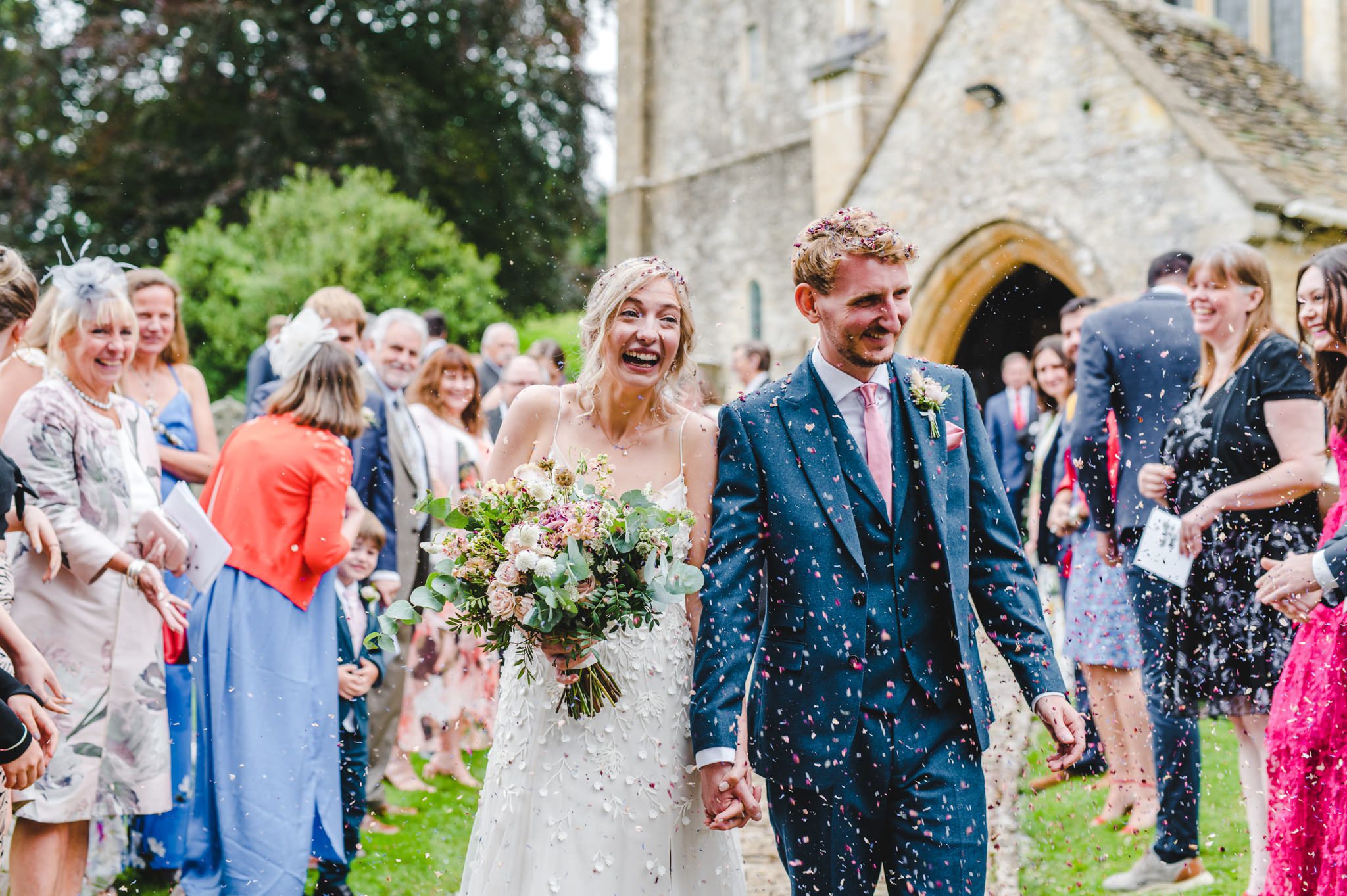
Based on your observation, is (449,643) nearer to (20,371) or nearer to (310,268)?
(20,371)

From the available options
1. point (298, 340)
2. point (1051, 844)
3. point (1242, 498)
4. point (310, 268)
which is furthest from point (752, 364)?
point (310, 268)

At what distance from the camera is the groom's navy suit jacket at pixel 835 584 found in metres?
3.02

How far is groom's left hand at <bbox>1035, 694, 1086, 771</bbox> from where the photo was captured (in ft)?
9.70

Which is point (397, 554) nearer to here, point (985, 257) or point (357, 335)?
point (357, 335)

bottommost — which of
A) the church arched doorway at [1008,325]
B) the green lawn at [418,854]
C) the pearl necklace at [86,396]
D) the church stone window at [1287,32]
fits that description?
the green lawn at [418,854]

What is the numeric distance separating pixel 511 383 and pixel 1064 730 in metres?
5.57

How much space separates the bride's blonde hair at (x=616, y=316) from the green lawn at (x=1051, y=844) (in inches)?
100

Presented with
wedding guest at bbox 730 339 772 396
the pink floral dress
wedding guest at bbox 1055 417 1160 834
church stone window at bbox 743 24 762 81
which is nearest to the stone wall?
wedding guest at bbox 730 339 772 396

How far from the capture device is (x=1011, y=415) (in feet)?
30.9

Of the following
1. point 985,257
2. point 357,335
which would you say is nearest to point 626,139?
point 985,257

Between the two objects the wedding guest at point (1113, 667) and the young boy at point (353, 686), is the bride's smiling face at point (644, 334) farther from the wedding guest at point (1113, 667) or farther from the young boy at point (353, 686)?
the wedding guest at point (1113, 667)

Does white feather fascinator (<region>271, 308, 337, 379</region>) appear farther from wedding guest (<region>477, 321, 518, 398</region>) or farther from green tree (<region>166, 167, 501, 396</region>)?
green tree (<region>166, 167, 501, 396</region>)

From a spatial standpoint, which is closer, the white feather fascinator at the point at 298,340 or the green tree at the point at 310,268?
the white feather fascinator at the point at 298,340

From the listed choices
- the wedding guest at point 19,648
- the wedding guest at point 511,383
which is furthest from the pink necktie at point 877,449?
the wedding guest at point 511,383
